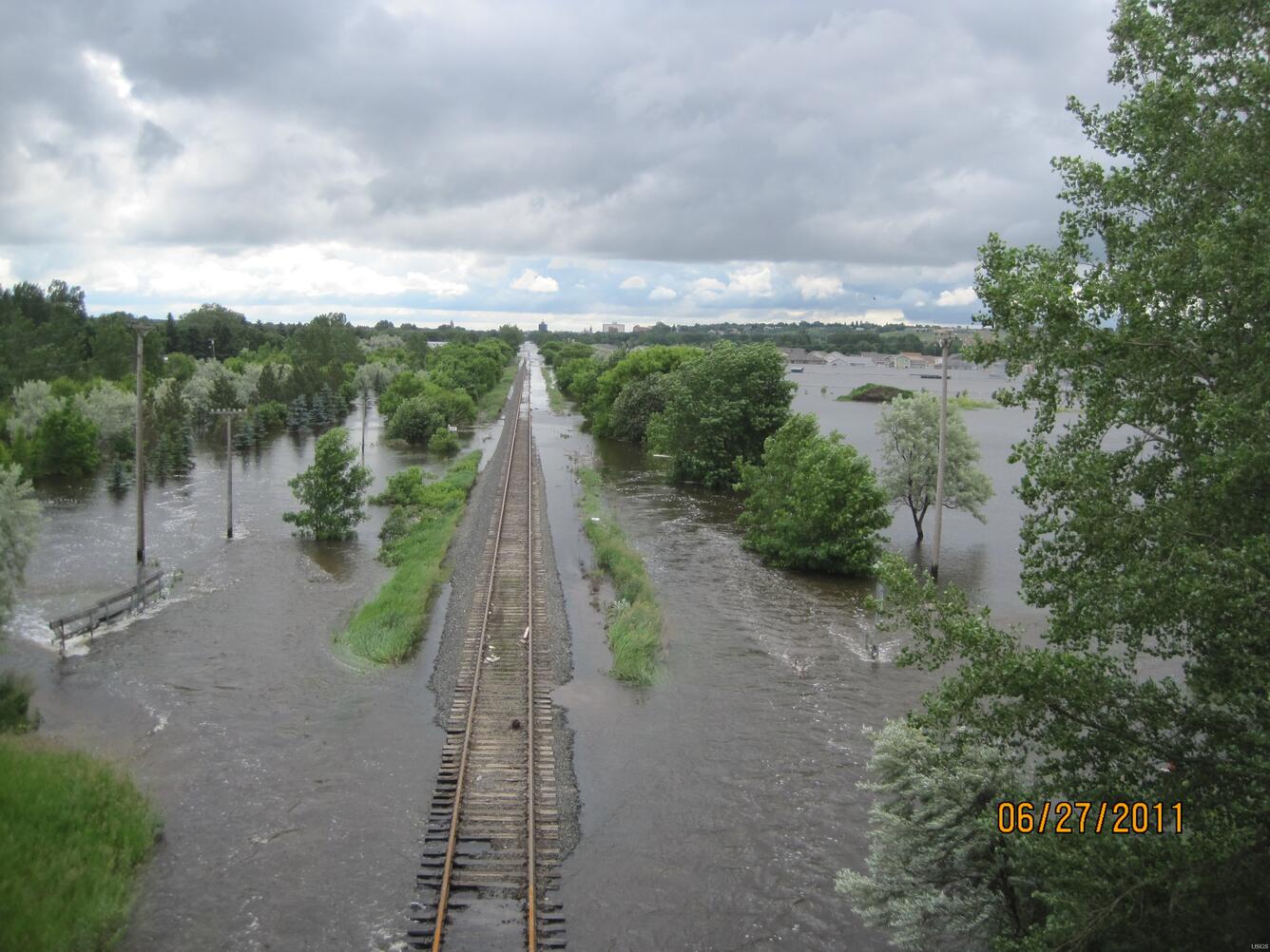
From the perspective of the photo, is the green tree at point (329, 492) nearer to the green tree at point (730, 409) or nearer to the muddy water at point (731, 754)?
the muddy water at point (731, 754)

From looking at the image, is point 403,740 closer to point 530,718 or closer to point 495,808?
point 530,718

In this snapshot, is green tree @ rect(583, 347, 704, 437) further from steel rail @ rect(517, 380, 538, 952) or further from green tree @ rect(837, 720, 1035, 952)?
green tree @ rect(837, 720, 1035, 952)

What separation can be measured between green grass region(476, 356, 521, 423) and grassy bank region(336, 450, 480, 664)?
41107mm

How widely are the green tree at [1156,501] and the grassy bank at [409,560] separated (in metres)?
15.0

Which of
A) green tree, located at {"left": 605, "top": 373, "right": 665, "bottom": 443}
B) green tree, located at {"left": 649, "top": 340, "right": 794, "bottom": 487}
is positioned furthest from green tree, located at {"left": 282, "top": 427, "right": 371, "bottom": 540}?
green tree, located at {"left": 605, "top": 373, "right": 665, "bottom": 443}

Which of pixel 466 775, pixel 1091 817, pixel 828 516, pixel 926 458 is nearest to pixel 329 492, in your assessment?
pixel 828 516

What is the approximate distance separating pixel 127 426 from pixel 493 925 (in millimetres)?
53205

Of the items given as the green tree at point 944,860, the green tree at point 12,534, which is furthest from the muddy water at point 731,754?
the green tree at point 12,534

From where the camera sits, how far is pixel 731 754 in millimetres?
16375

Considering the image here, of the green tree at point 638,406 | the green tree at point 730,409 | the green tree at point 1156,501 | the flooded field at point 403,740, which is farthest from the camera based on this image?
the green tree at point 638,406

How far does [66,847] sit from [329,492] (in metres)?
23.2

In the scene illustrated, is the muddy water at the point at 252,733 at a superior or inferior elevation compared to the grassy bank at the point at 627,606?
inferior

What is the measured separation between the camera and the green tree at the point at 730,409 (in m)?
46.4

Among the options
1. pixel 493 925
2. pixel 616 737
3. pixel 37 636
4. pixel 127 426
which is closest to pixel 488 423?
pixel 127 426
